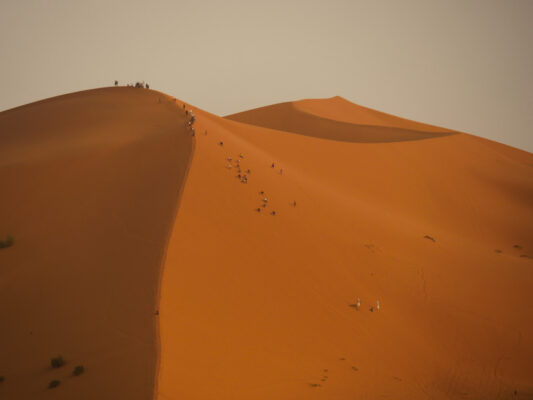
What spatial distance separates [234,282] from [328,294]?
2.88 metres

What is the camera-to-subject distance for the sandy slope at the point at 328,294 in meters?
7.69

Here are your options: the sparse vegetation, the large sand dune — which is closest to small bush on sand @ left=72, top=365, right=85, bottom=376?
the large sand dune

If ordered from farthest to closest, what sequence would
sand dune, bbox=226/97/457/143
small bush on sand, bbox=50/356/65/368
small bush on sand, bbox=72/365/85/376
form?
sand dune, bbox=226/97/457/143, small bush on sand, bbox=50/356/65/368, small bush on sand, bbox=72/365/85/376

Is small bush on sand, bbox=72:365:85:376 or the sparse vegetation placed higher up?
the sparse vegetation

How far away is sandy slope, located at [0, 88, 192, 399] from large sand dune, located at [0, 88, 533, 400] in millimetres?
46

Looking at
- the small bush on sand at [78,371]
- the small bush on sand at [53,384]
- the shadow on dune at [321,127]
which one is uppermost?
the shadow on dune at [321,127]

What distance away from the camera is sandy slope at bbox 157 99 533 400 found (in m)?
7.69

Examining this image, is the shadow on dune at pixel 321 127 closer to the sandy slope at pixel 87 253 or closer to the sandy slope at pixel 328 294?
the sandy slope at pixel 328 294

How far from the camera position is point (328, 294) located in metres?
10.6

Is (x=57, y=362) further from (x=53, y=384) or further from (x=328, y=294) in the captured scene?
(x=328, y=294)

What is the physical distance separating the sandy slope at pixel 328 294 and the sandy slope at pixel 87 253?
25.7 inches

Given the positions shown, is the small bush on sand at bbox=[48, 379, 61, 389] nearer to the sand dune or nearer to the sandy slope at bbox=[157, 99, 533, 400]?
the sandy slope at bbox=[157, 99, 533, 400]

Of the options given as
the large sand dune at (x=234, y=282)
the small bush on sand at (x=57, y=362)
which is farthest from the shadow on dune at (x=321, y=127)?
the small bush on sand at (x=57, y=362)

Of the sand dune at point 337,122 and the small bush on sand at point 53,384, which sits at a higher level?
the sand dune at point 337,122
